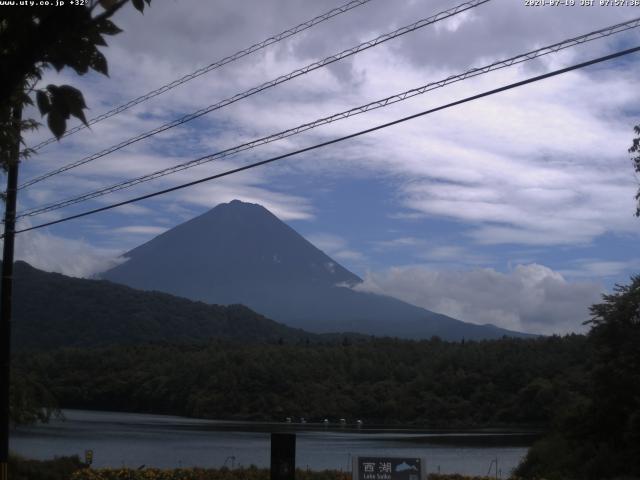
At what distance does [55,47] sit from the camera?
12.1ft

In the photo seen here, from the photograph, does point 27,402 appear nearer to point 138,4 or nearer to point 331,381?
point 138,4

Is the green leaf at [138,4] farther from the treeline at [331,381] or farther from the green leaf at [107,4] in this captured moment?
the treeline at [331,381]

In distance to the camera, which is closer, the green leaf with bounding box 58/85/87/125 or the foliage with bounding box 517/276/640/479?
the green leaf with bounding box 58/85/87/125

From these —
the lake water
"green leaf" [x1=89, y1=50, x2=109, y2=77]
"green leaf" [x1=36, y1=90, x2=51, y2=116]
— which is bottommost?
the lake water

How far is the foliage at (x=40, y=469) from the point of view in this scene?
20.4 metres

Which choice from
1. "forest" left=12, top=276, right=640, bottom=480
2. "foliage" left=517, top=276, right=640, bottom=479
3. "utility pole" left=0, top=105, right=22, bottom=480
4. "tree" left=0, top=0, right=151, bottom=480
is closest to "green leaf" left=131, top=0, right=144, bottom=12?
"tree" left=0, top=0, right=151, bottom=480

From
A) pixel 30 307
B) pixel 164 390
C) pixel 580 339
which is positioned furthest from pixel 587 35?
pixel 30 307

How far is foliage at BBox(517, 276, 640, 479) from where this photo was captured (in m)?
22.3

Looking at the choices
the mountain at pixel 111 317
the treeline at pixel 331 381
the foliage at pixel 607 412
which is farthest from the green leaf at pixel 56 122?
the mountain at pixel 111 317

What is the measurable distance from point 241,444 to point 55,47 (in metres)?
40.1

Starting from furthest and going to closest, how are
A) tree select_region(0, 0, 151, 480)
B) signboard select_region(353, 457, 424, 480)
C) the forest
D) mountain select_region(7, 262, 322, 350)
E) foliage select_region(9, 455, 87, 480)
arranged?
1. mountain select_region(7, 262, 322, 350)
2. the forest
3. foliage select_region(9, 455, 87, 480)
4. signboard select_region(353, 457, 424, 480)
5. tree select_region(0, 0, 151, 480)

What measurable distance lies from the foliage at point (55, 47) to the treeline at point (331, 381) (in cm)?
4802

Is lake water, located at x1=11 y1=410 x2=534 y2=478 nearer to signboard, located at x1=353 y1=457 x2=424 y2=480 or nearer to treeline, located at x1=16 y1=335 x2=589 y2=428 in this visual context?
treeline, located at x1=16 y1=335 x2=589 y2=428

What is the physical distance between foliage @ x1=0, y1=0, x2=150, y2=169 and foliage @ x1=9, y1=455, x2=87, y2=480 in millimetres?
18030
